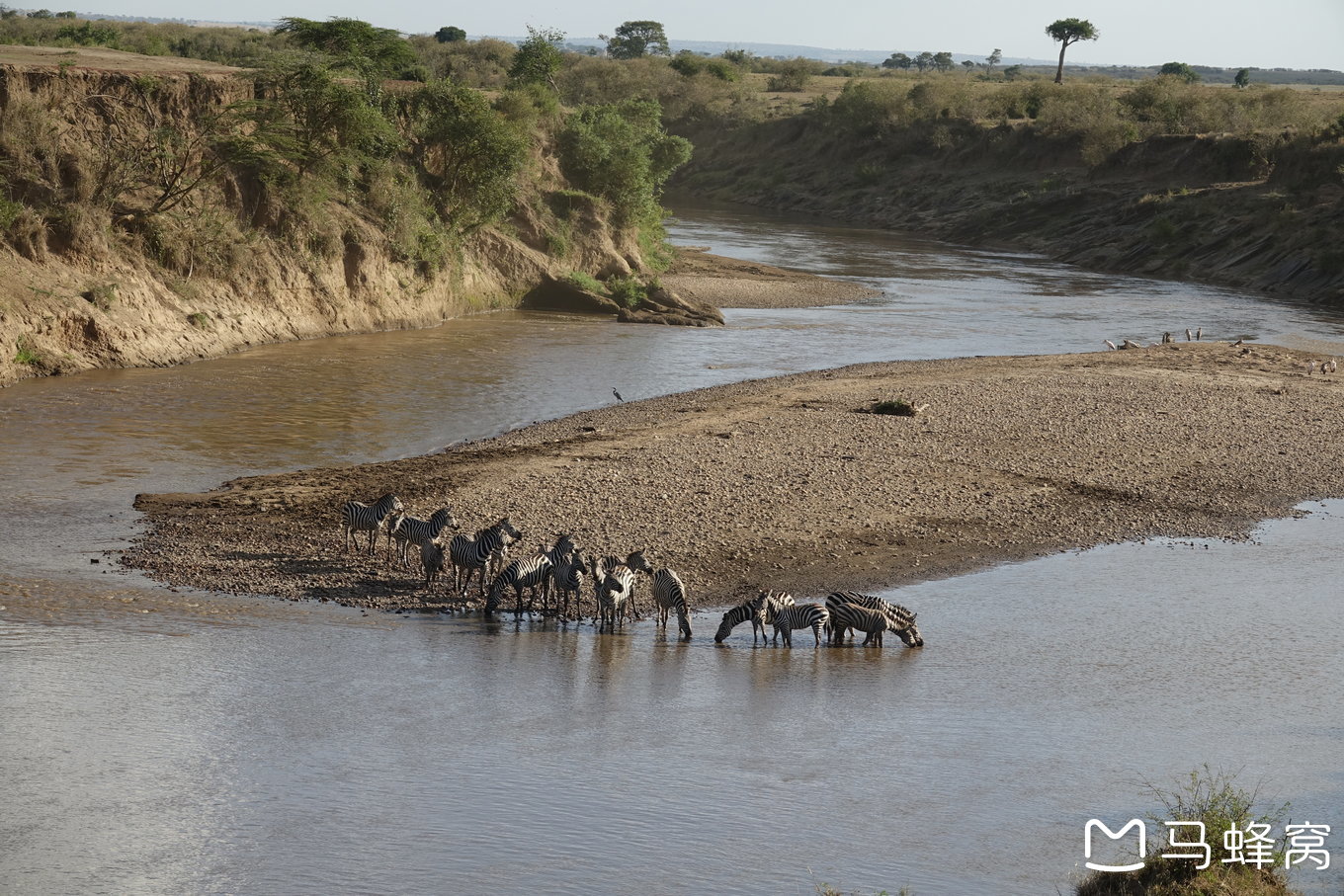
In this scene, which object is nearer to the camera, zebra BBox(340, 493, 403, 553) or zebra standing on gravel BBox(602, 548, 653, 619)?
zebra standing on gravel BBox(602, 548, 653, 619)

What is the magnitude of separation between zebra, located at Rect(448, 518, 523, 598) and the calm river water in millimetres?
947

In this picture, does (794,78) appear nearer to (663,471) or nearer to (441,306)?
(441,306)

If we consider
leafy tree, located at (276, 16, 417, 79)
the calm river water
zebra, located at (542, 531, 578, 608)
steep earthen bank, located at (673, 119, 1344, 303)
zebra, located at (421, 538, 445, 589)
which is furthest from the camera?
steep earthen bank, located at (673, 119, 1344, 303)

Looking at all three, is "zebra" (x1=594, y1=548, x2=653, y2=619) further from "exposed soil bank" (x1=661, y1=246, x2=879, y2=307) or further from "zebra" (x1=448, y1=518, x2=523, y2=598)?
"exposed soil bank" (x1=661, y1=246, x2=879, y2=307)

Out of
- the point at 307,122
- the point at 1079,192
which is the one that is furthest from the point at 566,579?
the point at 1079,192

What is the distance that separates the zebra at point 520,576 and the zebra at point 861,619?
3226mm

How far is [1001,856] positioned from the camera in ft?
34.5

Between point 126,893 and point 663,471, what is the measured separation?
40.4ft

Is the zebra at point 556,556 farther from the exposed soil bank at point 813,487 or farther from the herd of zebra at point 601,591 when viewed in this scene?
the exposed soil bank at point 813,487

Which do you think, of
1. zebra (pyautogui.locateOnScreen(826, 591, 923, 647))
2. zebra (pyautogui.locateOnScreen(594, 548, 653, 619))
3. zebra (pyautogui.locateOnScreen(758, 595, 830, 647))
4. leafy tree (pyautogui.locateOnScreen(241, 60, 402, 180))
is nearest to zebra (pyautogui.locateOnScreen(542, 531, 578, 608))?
zebra (pyautogui.locateOnScreen(594, 548, 653, 619))

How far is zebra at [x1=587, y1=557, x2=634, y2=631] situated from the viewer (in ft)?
49.4

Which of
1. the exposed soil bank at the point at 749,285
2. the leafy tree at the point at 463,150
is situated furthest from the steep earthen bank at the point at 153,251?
the exposed soil bank at the point at 749,285

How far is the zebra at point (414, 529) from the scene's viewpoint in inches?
644

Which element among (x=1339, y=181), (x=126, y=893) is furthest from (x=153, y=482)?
(x=1339, y=181)
